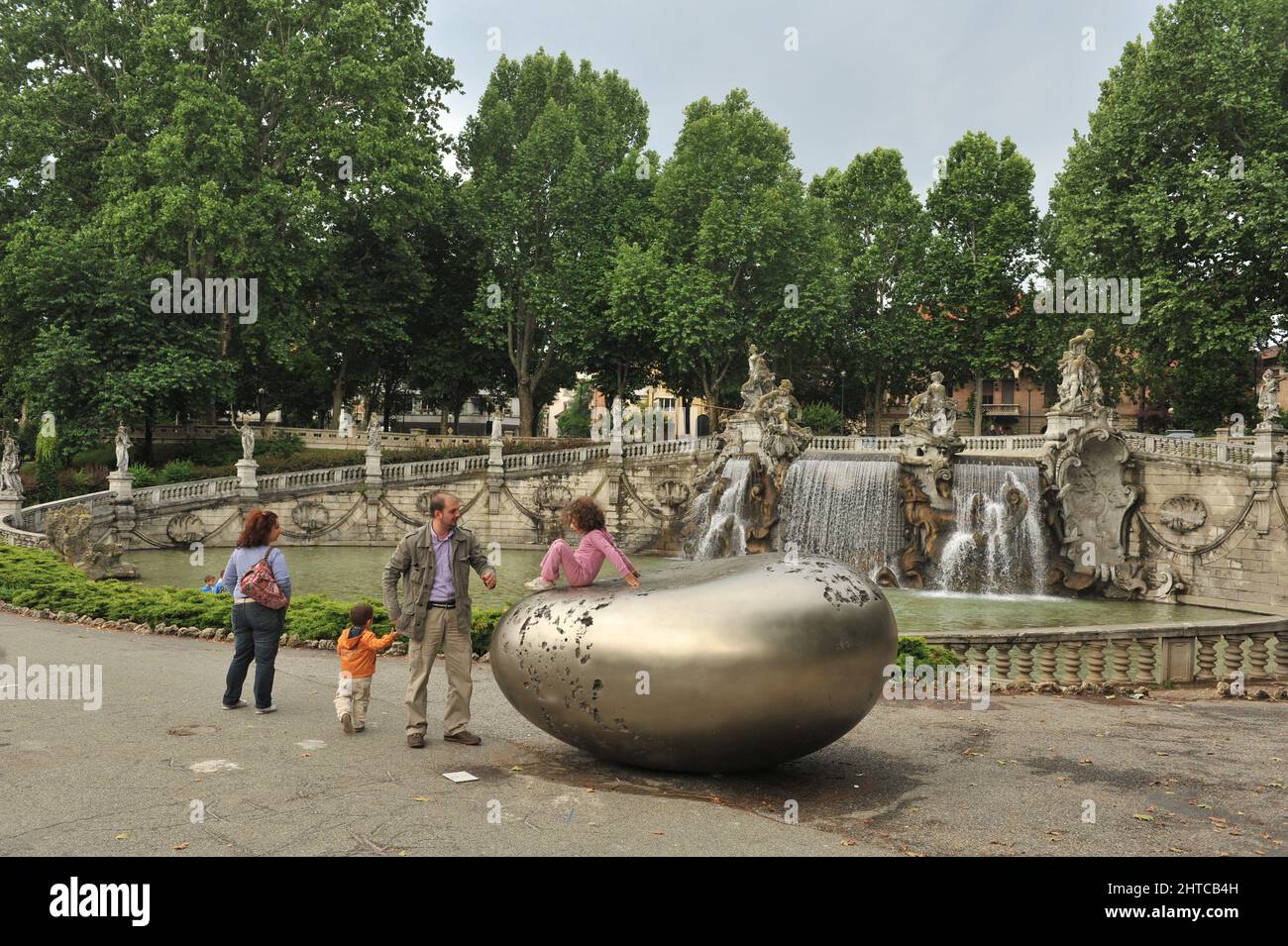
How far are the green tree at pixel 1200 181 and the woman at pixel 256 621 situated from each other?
109 ft

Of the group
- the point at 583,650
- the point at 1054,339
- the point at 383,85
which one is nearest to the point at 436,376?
the point at 383,85

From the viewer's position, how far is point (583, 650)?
21.6ft

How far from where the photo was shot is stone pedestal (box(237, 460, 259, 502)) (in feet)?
117

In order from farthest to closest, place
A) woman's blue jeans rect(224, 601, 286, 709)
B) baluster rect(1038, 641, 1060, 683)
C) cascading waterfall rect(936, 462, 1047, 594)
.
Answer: cascading waterfall rect(936, 462, 1047, 594), baluster rect(1038, 641, 1060, 683), woman's blue jeans rect(224, 601, 286, 709)

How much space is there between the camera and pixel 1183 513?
2966cm

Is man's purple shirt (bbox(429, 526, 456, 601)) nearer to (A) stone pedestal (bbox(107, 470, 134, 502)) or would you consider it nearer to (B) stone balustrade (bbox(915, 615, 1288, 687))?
(B) stone balustrade (bbox(915, 615, 1288, 687))

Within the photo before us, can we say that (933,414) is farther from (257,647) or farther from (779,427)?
(257,647)

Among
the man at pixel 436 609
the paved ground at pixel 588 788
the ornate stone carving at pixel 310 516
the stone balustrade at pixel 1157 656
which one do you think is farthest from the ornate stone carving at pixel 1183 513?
the ornate stone carving at pixel 310 516

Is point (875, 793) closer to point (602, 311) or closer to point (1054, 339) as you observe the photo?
point (602, 311)

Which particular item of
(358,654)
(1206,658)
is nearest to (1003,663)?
(1206,658)

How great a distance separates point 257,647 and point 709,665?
196 inches

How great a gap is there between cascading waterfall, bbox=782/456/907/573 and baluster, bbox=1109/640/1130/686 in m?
17.6

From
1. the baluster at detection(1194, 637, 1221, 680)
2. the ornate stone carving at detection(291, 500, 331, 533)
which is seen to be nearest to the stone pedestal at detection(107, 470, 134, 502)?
the ornate stone carving at detection(291, 500, 331, 533)

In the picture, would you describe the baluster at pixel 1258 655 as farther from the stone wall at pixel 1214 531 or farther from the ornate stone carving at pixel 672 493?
the ornate stone carving at pixel 672 493
